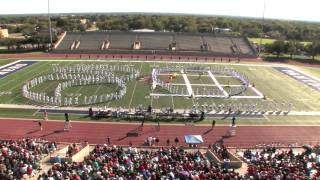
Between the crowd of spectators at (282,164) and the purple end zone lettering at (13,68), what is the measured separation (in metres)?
43.1

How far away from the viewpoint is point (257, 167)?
25500mm

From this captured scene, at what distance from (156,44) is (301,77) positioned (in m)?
40.9

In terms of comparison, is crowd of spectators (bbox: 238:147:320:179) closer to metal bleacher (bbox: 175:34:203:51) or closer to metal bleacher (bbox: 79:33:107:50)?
metal bleacher (bbox: 175:34:203:51)

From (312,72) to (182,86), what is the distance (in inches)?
1194

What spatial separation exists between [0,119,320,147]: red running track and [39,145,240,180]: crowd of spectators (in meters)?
8.55

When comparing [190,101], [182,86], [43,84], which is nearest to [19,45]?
[43,84]

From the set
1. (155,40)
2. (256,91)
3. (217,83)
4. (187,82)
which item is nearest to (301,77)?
(256,91)

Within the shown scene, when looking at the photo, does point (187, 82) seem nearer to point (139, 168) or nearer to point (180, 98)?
point (180, 98)

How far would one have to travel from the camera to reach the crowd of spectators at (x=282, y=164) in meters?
23.3

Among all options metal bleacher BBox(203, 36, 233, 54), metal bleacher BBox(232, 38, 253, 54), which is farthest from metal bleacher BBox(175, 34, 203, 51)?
metal bleacher BBox(232, 38, 253, 54)

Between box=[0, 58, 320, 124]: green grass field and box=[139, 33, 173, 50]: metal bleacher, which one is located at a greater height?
box=[139, 33, 173, 50]: metal bleacher

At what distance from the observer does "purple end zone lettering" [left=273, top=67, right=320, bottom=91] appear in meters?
62.0

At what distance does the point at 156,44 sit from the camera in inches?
3925

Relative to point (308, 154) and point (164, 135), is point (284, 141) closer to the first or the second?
point (308, 154)
